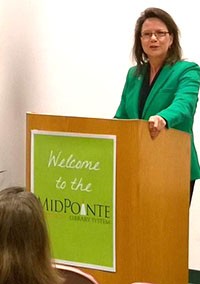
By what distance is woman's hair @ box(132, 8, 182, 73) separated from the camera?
109 inches

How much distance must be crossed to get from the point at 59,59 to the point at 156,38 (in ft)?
6.71

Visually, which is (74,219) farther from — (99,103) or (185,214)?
(99,103)

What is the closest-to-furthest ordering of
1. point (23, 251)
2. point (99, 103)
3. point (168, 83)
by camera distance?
point (23, 251) < point (168, 83) < point (99, 103)

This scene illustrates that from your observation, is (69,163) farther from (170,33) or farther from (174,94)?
(170,33)

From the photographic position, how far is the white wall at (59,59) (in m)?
4.43

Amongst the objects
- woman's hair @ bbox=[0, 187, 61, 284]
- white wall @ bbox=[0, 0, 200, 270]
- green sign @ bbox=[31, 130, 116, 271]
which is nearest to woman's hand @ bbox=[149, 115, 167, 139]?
green sign @ bbox=[31, 130, 116, 271]

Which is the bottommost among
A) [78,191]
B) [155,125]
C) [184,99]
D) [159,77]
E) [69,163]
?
[78,191]

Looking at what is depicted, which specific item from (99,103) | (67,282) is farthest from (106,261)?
(99,103)

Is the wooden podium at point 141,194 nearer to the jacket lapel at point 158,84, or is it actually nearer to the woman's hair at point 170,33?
the jacket lapel at point 158,84

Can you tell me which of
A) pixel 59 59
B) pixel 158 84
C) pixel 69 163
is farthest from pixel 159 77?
pixel 59 59

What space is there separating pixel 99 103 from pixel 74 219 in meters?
2.28

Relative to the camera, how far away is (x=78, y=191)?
91.3 inches

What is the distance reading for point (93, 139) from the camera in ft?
7.46

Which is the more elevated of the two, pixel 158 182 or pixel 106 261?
pixel 158 182
